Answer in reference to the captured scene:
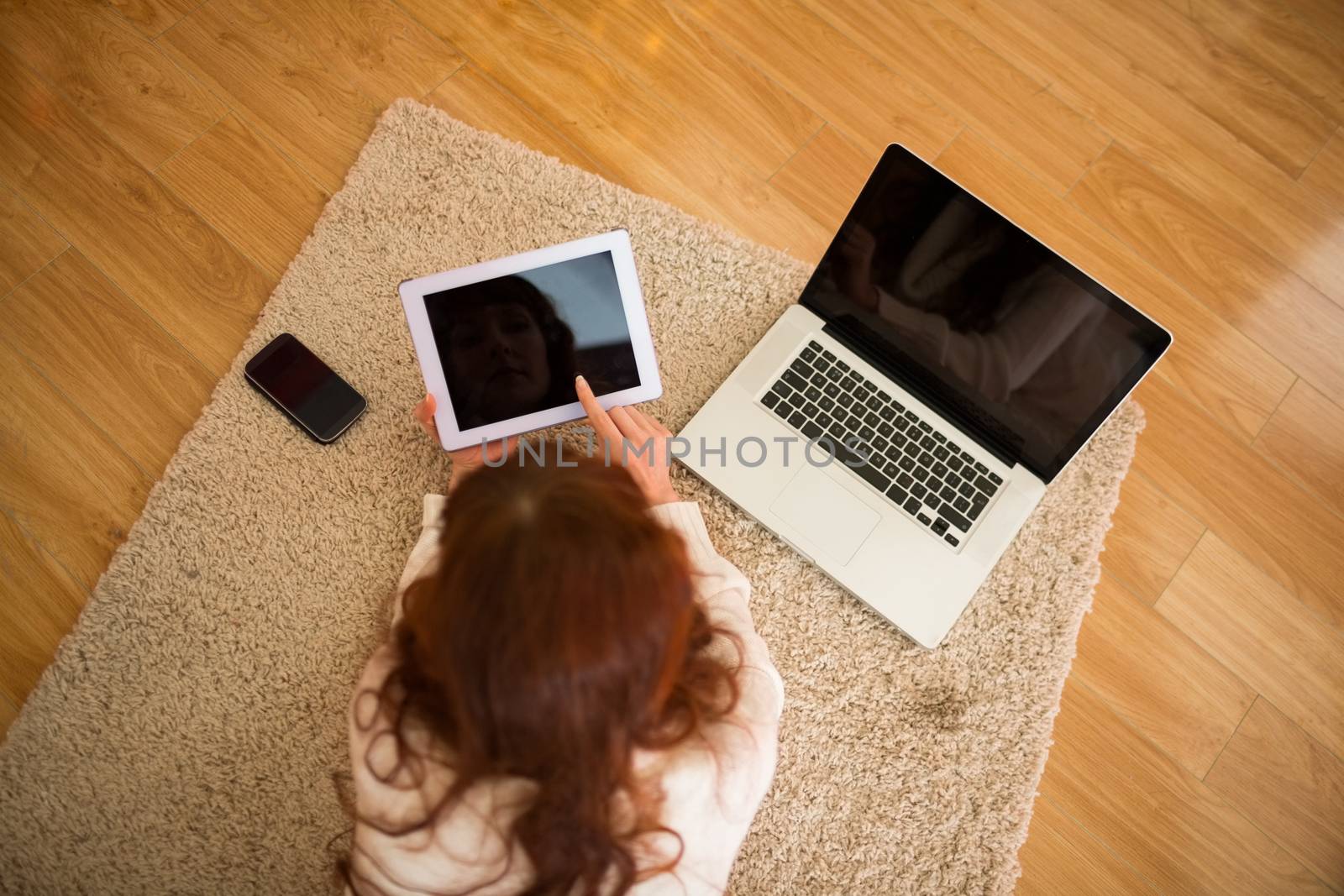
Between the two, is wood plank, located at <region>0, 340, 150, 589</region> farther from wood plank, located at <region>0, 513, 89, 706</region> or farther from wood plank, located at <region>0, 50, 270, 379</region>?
wood plank, located at <region>0, 50, 270, 379</region>

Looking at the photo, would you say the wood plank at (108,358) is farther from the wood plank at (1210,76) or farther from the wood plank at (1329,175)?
the wood plank at (1329,175)

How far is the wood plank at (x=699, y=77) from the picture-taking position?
134 centimetres

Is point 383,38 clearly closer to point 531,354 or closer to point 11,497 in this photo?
point 531,354

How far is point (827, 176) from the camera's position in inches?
52.4

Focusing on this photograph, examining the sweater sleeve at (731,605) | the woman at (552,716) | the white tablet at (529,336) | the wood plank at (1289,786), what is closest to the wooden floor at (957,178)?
the wood plank at (1289,786)

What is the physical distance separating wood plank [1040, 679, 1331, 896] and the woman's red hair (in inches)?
28.4

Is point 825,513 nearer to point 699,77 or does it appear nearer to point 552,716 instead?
point 552,716

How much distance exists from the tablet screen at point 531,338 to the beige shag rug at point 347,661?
20 cm

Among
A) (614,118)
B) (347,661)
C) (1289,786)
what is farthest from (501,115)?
(1289,786)

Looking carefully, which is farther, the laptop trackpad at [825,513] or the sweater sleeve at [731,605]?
the laptop trackpad at [825,513]

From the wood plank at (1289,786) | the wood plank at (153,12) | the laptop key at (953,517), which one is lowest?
the wood plank at (153,12)

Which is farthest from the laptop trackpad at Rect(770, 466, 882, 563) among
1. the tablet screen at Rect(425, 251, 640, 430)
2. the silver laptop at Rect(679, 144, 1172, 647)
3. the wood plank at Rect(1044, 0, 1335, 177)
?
the wood plank at Rect(1044, 0, 1335, 177)

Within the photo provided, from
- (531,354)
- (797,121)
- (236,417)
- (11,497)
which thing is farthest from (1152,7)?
(11,497)

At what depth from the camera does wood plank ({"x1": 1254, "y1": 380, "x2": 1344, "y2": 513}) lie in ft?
4.13
